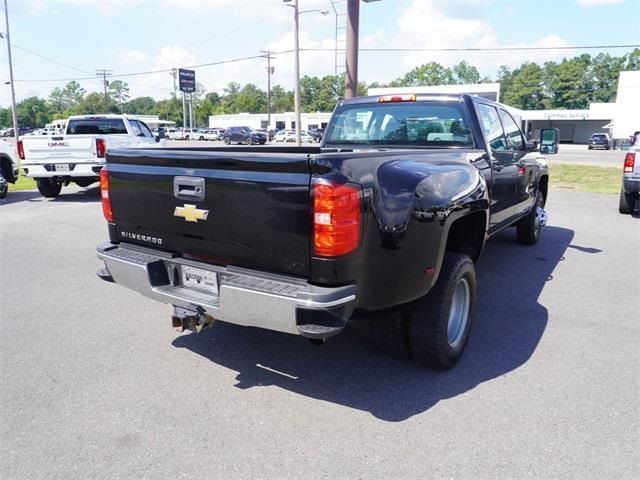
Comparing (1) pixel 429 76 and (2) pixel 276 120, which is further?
(1) pixel 429 76

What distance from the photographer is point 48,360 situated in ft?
11.8

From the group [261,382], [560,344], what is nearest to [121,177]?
[261,382]

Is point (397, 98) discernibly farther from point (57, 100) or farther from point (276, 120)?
point (57, 100)

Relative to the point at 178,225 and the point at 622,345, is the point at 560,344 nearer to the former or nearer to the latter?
the point at 622,345

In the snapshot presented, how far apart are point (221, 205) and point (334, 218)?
74 centimetres

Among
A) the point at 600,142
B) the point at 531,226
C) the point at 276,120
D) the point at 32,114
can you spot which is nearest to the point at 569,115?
the point at 600,142

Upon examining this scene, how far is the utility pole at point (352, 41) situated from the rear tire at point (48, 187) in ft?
31.2

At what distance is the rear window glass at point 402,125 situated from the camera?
4758mm

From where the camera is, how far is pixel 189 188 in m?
3.03

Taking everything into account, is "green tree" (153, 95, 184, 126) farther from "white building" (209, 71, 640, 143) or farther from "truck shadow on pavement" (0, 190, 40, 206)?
"truck shadow on pavement" (0, 190, 40, 206)

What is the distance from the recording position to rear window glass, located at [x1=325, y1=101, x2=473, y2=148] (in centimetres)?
476

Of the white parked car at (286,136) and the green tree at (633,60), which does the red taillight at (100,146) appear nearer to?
the white parked car at (286,136)

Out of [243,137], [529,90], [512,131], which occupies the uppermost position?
[529,90]

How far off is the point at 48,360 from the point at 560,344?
389 cm
